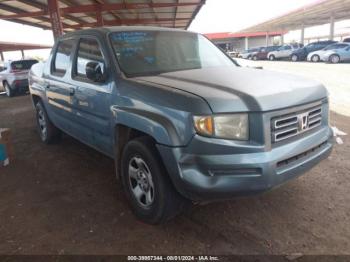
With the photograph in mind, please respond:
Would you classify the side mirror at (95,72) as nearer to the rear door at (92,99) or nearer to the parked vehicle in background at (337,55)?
the rear door at (92,99)

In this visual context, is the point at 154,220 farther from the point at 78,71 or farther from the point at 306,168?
the point at 78,71

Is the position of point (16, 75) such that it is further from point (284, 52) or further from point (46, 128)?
point (284, 52)

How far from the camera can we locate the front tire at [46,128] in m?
5.60

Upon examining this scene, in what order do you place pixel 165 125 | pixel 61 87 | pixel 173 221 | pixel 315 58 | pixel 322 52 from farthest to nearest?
pixel 315 58
pixel 322 52
pixel 61 87
pixel 173 221
pixel 165 125

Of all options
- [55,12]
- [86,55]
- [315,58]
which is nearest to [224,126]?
[86,55]

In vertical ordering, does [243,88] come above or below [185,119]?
above

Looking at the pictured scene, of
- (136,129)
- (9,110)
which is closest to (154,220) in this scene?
(136,129)

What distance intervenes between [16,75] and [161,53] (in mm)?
12740

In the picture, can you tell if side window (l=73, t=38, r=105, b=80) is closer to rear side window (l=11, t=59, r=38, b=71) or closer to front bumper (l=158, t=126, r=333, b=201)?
front bumper (l=158, t=126, r=333, b=201)

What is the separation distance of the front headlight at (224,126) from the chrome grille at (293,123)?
9.4 inches

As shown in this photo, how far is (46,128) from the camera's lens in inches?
225

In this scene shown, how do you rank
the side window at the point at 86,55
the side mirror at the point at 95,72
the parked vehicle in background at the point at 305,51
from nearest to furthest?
the side mirror at the point at 95,72 → the side window at the point at 86,55 → the parked vehicle in background at the point at 305,51

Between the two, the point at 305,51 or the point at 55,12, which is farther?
the point at 305,51

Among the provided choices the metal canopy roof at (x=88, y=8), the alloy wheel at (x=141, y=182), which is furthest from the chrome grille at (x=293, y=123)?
the metal canopy roof at (x=88, y=8)
